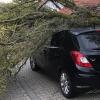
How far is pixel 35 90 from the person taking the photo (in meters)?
9.65

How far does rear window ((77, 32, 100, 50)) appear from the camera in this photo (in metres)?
8.28

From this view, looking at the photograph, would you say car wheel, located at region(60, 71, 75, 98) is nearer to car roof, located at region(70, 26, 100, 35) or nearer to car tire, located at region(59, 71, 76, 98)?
car tire, located at region(59, 71, 76, 98)

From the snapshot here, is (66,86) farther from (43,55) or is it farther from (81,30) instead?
(43,55)

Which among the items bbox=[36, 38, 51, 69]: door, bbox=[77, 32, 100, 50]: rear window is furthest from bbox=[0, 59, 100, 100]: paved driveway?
bbox=[77, 32, 100, 50]: rear window

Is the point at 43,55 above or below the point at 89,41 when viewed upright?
below

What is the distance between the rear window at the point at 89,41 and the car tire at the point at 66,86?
2.76ft

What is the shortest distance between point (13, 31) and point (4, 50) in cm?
99

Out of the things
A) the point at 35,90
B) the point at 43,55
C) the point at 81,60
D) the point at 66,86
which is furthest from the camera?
the point at 43,55

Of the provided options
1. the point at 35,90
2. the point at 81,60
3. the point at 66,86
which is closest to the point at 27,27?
the point at 35,90

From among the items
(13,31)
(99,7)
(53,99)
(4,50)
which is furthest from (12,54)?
(99,7)

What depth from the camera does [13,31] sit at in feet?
33.2

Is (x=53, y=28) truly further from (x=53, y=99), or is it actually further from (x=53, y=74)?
(x=53, y=99)

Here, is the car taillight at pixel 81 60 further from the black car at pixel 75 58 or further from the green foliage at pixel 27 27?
the green foliage at pixel 27 27

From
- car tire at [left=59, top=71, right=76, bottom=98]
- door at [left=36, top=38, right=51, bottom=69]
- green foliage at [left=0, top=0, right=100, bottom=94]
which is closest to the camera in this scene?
car tire at [left=59, top=71, right=76, bottom=98]
